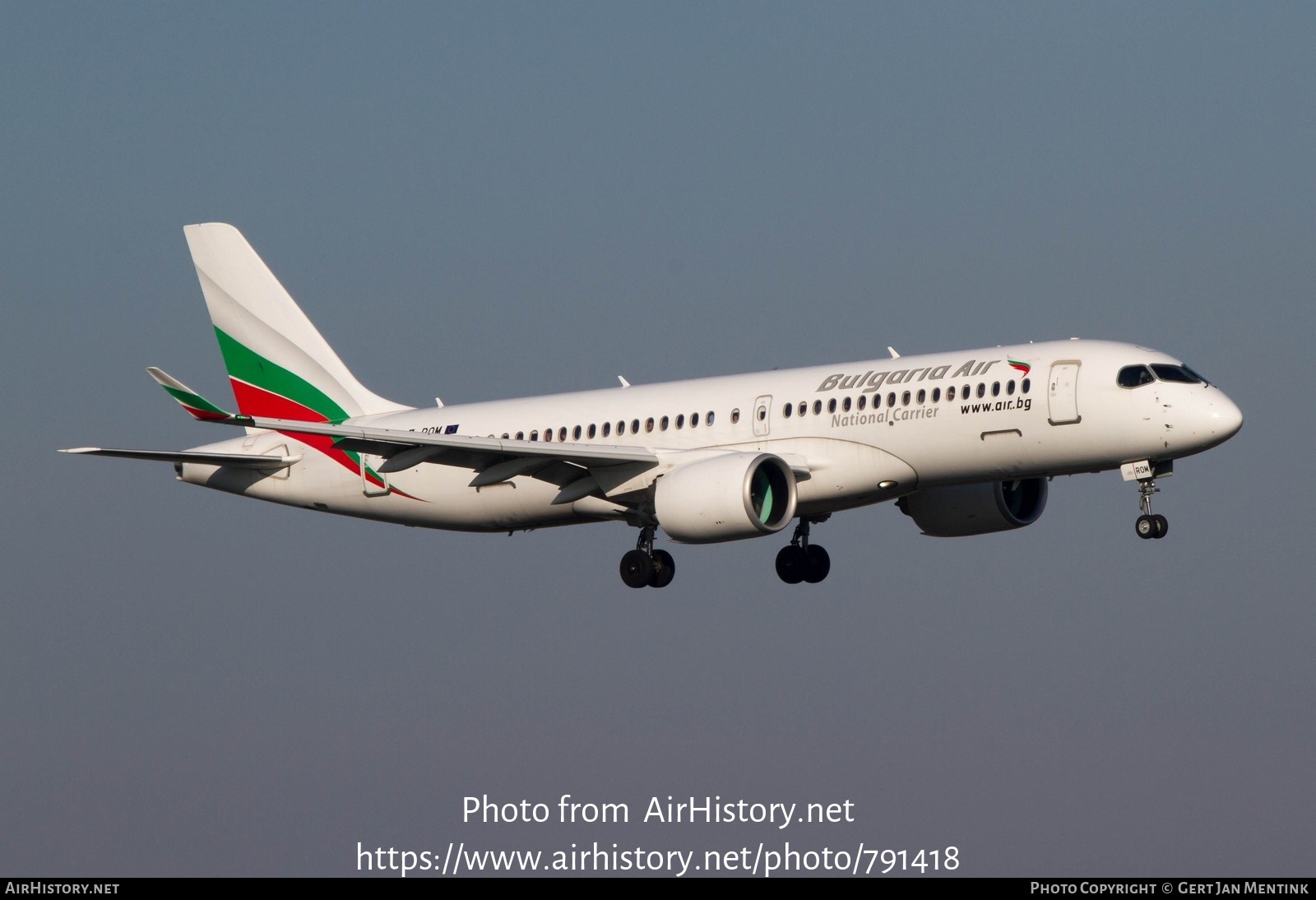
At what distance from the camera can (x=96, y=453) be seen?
42.6 meters

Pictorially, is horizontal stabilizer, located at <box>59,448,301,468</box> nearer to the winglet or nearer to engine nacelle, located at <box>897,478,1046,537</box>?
the winglet

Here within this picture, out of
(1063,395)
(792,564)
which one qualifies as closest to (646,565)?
(792,564)

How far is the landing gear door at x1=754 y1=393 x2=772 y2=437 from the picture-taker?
44500 millimetres

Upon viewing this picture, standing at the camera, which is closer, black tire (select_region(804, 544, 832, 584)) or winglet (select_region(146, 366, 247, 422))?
winglet (select_region(146, 366, 247, 422))

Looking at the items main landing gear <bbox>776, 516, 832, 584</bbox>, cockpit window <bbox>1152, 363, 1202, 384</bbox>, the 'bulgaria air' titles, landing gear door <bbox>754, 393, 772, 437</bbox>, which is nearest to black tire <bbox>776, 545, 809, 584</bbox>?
main landing gear <bbox>776, 516, 832, 584</bbox>

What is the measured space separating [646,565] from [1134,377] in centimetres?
1222

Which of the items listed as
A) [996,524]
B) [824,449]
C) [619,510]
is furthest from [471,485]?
[996,524]

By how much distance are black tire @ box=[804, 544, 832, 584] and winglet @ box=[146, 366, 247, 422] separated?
1560cm

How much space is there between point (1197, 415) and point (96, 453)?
23.5 metres

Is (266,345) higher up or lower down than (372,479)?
higher up

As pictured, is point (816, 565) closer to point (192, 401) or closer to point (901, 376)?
point (901, 376)

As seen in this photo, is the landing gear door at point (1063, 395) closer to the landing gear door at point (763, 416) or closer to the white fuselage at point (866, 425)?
the white fuselage at point (866, 425)

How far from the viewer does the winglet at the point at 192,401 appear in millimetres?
40750

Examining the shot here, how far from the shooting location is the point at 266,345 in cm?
5356
